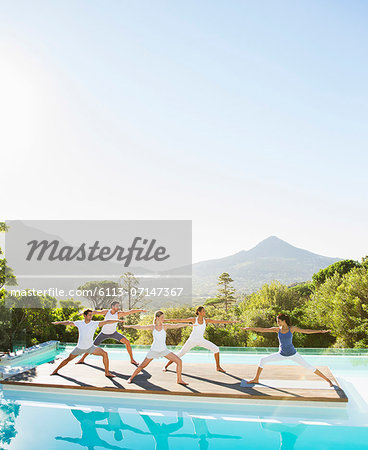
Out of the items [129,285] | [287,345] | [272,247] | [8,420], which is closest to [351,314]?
[287,345]

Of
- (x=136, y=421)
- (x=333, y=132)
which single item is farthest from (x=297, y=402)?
(x=333, y=132)

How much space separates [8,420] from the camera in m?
6.34

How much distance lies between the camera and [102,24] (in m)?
12.6

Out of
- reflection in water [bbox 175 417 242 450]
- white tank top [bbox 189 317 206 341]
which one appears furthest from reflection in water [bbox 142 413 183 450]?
white tank top [bbox 189 317 206 341]

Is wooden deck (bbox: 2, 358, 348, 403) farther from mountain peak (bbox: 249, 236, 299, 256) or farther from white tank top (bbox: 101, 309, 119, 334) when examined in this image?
mountain peak (bbox: 249, 236, 299, 256)

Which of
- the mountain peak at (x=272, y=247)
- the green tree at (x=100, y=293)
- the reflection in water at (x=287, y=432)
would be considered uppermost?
the mountain peak at (x=272, y=247)

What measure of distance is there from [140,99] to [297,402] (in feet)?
49.8

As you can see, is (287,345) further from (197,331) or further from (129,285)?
(129,285)

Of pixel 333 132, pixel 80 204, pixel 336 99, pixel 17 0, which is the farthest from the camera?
pixel 80 204

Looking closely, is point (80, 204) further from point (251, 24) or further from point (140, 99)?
point (251, 24)

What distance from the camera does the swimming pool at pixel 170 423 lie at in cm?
547

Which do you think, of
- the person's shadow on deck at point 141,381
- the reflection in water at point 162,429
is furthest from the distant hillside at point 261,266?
the reflection in water at point 162,429

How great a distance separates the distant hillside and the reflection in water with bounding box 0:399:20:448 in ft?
242

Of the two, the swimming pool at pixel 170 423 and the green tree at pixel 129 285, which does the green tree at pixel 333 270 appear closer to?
the green tree at pixel 129 285
